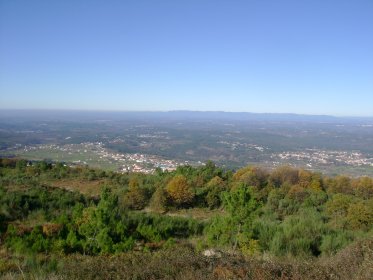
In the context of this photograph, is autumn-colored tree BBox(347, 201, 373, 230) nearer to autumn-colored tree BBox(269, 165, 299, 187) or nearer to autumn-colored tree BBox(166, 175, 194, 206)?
autumn-colored tree BBox(166, 175, 194, 206)

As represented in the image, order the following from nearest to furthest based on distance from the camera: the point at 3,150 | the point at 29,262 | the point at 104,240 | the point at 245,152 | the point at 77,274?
the point at 77,274
the point at 29,262
the point at 104,240
the point at 3,150
the point at 245,152

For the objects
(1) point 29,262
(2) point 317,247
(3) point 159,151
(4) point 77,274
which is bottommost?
(3) point 159,151

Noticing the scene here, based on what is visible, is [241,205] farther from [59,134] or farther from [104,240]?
[59,134]

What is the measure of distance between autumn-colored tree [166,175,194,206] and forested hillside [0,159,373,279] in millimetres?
63

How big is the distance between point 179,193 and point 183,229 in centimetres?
566

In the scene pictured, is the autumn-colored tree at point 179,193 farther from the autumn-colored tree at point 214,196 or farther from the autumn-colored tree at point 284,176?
the autumn-colored tree at point 284,176

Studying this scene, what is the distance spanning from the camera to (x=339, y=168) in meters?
55.4

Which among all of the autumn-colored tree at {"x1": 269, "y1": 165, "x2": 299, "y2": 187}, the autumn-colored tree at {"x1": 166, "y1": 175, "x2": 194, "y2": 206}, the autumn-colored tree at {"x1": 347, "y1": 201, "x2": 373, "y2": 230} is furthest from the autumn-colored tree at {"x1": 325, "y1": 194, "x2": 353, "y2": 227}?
the autumn-colored tree at {"x1": 269, "y1": 165, "x2": 299, "y2": 187}

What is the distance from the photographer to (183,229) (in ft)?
48.1

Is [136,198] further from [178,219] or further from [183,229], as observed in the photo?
[183,229]

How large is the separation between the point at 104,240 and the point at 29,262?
371 centimetres

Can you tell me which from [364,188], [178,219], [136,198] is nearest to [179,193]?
[136,198]

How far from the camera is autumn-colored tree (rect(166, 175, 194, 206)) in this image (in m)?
20.2

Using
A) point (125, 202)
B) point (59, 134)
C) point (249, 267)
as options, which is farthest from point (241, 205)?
point (59, 134)
